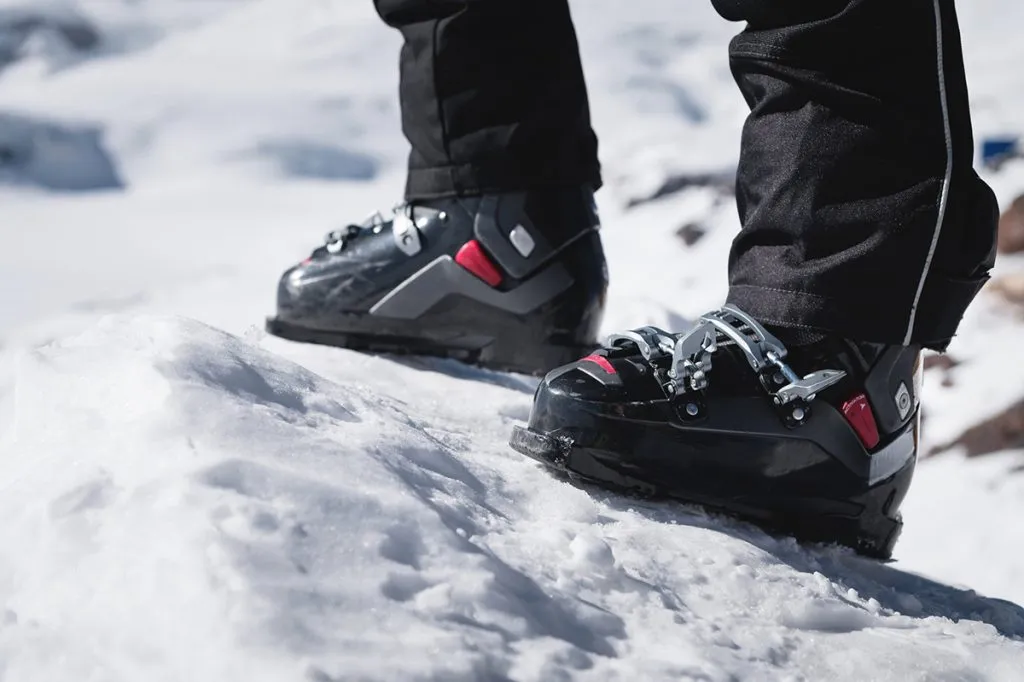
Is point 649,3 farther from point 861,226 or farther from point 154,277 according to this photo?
point 861,226

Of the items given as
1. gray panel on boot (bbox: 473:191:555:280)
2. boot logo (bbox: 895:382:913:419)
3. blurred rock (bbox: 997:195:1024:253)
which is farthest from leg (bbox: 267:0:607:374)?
blurred rock (bbox: 997:195:1024:253)

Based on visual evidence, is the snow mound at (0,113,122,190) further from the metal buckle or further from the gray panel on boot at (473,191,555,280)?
the metal buckle

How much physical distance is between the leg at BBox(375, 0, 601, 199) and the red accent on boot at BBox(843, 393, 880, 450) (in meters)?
0.69

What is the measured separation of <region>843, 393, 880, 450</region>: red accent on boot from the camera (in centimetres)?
103

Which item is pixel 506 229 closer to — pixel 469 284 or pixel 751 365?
pixel 469 284

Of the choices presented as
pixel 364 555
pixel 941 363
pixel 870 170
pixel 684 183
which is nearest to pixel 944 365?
pixel 941 363

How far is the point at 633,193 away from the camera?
6055 millimetres

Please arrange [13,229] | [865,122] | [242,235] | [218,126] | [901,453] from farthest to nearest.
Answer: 1. [218,126]
2. [242,235]
3. [13,229]
4. [901,453]
5. [865,122]

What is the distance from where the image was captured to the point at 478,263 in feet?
5.08

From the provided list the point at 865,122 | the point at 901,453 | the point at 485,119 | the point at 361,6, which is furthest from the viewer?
the point at 361,6

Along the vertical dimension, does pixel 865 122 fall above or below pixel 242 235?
above

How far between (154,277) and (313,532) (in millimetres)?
3506

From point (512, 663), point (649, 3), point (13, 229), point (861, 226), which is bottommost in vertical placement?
point (13, 229)

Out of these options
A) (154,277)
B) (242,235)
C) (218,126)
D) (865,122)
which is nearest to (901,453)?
(865,122)
